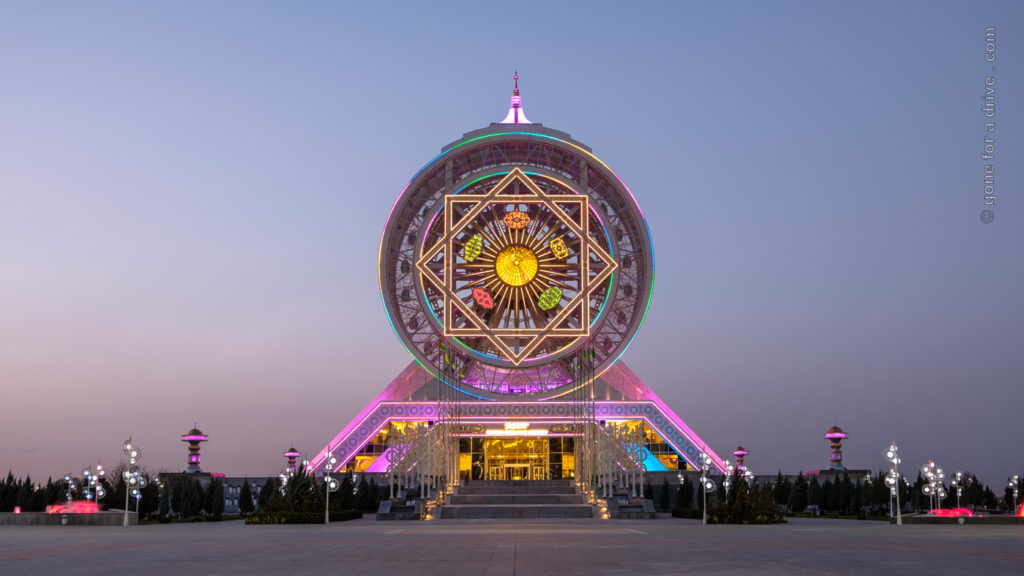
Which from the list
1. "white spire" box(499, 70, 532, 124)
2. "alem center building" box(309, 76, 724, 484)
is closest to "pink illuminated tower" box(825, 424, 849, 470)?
"alem center building" box(309, 76, 724, 484)

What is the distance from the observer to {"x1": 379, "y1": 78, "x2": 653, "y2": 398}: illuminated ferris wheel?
49.9 meters

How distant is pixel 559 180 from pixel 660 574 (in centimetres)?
4093

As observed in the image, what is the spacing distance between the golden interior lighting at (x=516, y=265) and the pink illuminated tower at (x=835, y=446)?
65.6ft

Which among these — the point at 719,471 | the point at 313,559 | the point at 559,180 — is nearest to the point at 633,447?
the point at 719,471

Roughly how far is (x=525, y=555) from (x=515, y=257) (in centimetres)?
3812

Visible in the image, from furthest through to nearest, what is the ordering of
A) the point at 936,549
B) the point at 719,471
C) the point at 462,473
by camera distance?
1. the point at 462,473
2. the point at 719,471
3. the point at 936,549

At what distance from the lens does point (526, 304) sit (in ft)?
172

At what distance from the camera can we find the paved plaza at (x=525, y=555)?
38.7 ft

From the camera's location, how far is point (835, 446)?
5447cm

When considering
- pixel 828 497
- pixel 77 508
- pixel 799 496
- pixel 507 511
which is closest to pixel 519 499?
pixel 507 511

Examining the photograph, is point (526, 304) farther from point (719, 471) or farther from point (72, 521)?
point (72, 521)

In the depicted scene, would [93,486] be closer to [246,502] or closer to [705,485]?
[246,502]

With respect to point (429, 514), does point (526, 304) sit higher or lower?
higher

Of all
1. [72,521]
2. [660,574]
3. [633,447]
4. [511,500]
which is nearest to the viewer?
[660,574]
